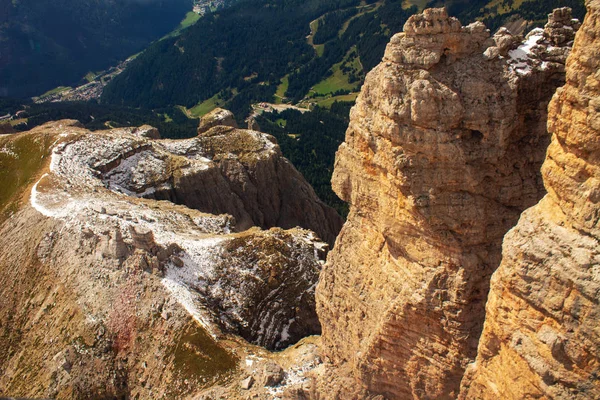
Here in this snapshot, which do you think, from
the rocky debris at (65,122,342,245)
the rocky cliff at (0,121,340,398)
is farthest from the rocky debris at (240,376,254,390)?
the rocky debris at (65,122,342,245)

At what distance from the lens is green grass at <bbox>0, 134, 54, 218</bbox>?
62031mm

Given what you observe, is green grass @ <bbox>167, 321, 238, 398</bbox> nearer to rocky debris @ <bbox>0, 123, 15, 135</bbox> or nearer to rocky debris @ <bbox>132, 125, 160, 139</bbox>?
rocky debris @ <bbox>132, 125, 160, 139</bbox>

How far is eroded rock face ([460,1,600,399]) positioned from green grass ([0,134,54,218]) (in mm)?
58647

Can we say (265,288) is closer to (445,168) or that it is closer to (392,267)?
(392,267)

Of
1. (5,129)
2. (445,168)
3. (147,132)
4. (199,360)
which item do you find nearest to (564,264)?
(445,168)

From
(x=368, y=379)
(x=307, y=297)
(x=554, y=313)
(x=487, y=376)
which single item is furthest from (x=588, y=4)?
(x=307, y=297)

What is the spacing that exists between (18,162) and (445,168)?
67.8 m

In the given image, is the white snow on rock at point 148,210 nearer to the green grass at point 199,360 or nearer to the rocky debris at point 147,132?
the green grass at point 199,360

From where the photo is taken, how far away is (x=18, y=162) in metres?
69.1

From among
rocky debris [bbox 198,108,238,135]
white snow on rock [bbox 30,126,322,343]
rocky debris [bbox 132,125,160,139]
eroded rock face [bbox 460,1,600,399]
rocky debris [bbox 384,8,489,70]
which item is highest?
rocky debris [bbox 384,8,489,70]

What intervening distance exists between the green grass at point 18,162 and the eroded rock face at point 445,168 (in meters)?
52.4

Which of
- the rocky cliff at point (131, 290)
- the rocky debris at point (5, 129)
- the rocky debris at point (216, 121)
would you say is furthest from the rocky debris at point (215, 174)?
the rocky debris at point (5, 129)

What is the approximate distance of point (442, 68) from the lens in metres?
18.8

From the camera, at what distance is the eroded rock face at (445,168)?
17.9 metres
